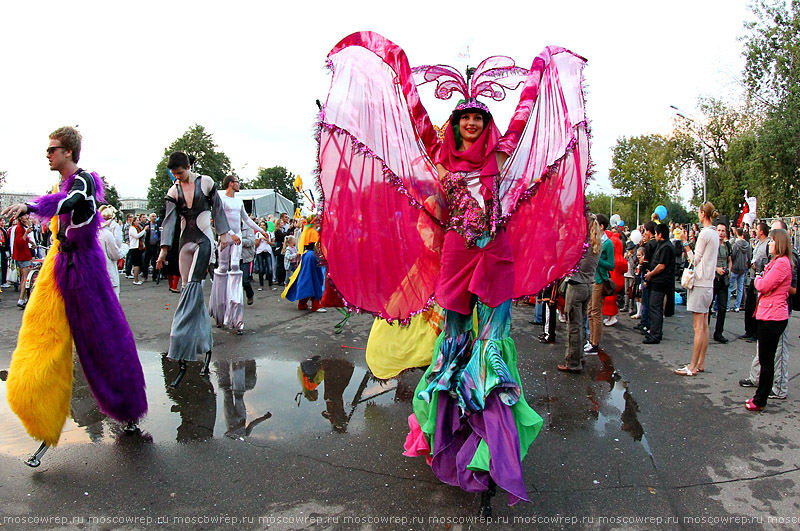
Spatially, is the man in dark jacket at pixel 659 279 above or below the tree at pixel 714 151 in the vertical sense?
below

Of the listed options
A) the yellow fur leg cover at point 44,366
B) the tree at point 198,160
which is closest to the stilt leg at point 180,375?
the yellow fur leg cover at point 44,366

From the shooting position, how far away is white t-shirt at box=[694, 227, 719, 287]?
228 inches

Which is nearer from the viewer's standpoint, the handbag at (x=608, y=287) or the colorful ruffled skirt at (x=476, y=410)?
the colorful ruffled skirt at (x=476, y=410)

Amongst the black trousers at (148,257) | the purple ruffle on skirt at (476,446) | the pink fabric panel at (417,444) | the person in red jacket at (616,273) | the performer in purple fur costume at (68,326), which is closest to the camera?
the purple ruffle on skirt at (476,446)

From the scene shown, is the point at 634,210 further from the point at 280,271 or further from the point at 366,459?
the point at 366,459

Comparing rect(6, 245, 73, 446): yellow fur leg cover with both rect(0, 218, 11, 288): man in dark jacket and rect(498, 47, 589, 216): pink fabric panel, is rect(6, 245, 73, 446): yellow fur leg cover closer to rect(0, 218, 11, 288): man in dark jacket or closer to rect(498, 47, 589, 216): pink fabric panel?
rect(498, 47, 589, 216): pink fabric panel

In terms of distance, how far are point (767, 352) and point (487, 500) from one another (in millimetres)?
3284

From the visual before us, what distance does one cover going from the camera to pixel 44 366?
336cm

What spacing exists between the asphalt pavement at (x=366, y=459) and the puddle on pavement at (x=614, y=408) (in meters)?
0.02

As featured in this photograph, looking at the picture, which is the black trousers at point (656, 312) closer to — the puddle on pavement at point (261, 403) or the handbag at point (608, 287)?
the handbag at point (608, 287)

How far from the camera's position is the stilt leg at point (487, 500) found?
2801 millimetres

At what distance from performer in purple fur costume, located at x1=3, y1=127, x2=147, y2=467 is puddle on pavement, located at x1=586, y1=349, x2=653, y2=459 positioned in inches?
145

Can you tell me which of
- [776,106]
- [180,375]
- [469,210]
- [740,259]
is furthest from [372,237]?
[776,106]

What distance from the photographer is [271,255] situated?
1338 cm
